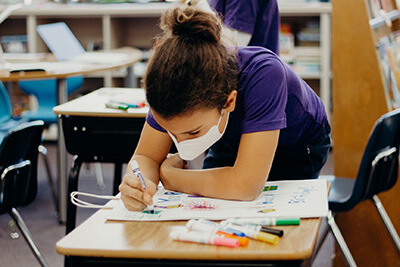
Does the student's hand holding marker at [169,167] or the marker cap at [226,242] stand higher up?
the marker cap at [226,242]

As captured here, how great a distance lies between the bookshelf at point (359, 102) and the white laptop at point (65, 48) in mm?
1770

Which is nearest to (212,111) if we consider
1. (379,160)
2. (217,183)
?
(217,183)

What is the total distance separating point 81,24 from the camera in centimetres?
552

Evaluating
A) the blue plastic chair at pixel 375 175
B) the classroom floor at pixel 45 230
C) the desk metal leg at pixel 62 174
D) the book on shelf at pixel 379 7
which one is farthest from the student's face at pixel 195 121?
the desk metal leg at pixel 62 174

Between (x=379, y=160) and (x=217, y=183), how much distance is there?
2.85ft

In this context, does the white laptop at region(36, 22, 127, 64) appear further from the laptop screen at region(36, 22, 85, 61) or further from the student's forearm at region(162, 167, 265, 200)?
the student's forearm at region(162, 167, 265, 200)

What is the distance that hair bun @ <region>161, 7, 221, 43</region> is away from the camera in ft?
A: 4.21

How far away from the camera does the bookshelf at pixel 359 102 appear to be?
2.37 m

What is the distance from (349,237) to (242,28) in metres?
1.00

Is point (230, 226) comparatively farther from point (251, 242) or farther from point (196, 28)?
point (196, 28)

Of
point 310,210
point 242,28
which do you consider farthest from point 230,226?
point 242,28

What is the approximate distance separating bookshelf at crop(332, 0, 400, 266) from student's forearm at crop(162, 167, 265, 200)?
3.84 ft

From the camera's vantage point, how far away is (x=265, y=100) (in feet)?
4.46

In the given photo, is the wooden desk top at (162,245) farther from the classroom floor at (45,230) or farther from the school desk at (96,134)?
the classroom floor at (45,230)
